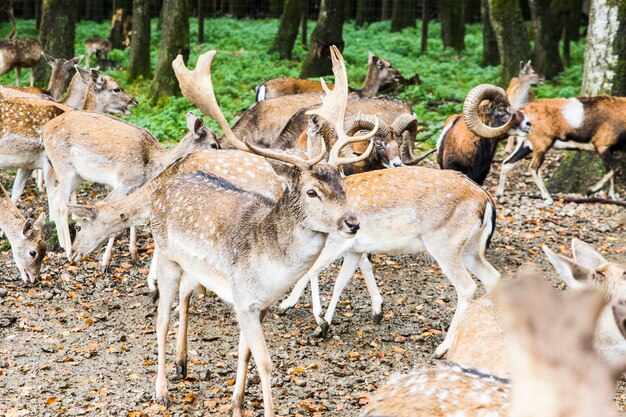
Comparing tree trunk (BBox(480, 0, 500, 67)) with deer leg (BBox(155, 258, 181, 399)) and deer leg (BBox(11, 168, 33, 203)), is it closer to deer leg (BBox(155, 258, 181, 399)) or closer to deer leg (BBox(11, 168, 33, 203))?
deer leg (BBox(11, 168, 33, 203))

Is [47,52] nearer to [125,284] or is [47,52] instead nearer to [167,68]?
[167,68]

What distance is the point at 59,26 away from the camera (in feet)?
50.0

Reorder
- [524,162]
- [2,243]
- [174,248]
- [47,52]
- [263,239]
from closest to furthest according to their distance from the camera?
[263,239] < [174,248] < [2,243] < [524,162] < [47,52]

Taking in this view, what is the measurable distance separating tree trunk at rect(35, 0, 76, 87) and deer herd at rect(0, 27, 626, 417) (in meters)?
2.68

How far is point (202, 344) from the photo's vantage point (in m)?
6.46

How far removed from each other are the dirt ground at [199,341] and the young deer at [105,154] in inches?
25.3

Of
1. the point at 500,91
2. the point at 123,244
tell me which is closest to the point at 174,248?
the point at 123,244

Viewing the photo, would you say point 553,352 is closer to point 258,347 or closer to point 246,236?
point 258,347

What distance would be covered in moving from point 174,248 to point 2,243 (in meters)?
3.99

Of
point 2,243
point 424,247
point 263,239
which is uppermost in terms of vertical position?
point 263,239

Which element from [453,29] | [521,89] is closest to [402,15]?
[453,29]

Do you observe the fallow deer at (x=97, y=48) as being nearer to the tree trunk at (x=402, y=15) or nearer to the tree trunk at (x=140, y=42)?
the tree trunk at (x=140, y=42)

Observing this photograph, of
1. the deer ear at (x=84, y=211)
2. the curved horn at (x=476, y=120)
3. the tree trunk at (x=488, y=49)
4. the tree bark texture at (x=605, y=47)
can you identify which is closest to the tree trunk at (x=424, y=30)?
A: the tree trunk at (x=488, y=49)

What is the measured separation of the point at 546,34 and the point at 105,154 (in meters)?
12.0
